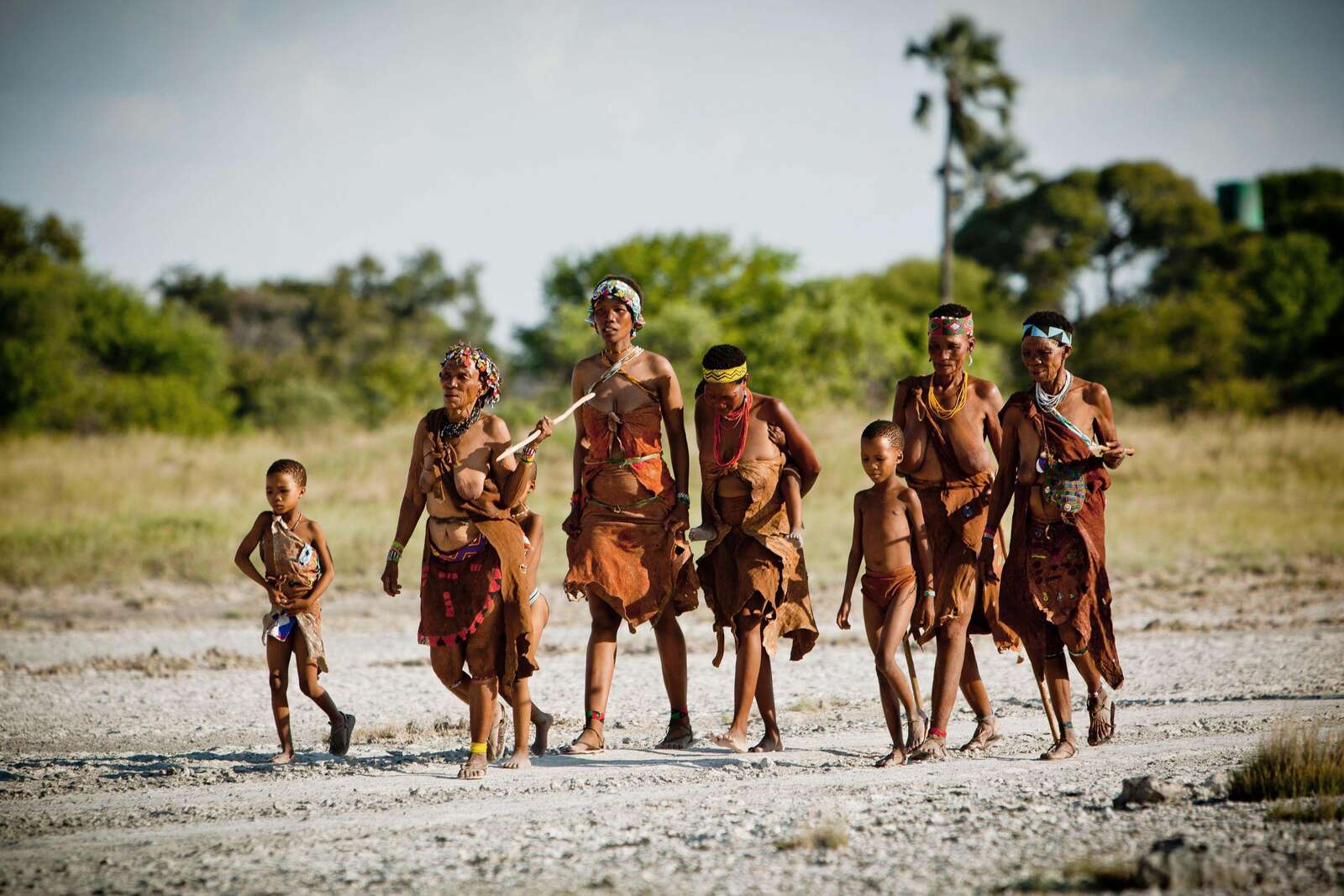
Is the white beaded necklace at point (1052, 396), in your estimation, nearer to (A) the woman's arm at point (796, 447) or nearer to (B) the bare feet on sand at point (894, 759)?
(A) the woman's arm at point (796, 447)

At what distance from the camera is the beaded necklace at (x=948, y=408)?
292 inches

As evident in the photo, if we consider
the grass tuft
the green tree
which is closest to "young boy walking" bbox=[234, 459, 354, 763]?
the grass tuft

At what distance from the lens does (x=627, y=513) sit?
7.74 m

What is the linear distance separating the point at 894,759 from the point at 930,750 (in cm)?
19

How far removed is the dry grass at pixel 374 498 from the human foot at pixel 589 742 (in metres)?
7.25

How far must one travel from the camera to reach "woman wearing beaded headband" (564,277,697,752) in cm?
766

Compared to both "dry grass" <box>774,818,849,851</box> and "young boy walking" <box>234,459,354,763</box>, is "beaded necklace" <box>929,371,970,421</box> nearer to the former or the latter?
"dry grass" <box>774,818,849,851</box>

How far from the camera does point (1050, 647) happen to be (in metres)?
7.14

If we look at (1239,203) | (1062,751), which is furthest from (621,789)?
(1239,203)

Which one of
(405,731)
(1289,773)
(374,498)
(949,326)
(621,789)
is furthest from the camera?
(374,498)

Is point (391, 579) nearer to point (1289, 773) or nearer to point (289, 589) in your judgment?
point (289, 589)

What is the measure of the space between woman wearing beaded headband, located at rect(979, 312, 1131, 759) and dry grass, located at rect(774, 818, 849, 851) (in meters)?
1.97

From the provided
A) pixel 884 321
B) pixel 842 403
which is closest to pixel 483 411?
pixel 842 403

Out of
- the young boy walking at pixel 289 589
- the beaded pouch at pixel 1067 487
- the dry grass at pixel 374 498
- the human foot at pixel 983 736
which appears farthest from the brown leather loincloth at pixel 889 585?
the dry grass at pixel 374 498
